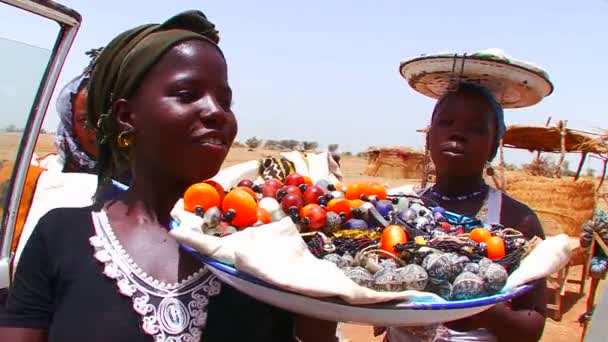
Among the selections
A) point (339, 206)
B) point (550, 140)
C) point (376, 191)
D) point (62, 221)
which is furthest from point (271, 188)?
point (550, 140)

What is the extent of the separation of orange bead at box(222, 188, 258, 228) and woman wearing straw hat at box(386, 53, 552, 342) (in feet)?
2.64

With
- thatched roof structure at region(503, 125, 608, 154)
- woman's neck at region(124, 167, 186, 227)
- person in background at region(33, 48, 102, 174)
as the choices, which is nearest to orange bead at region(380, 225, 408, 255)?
woman's neck at region(124, 167, 186, 227)

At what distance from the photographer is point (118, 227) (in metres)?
1.38

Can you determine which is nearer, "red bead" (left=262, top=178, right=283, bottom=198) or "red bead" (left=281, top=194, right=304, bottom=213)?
"red bead" (left=281, top=194, right=304, bottom=213)

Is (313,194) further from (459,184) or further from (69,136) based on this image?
(69,136)

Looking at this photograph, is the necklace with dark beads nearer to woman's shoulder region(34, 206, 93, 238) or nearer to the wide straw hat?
the wide straw hat

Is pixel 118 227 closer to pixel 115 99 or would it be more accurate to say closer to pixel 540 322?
pixel 115 99

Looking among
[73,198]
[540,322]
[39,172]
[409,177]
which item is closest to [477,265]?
[540,322]

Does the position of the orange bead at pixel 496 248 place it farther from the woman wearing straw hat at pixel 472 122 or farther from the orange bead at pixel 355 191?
the woman wearing straw hat at pixel 472 122

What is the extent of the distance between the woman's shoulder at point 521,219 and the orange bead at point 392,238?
908 millimetres

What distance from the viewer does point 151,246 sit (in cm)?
135

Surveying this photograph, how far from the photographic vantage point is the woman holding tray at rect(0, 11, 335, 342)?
1232mm

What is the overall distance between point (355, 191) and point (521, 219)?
0.79 m

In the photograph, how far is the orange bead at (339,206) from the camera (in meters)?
1.50
